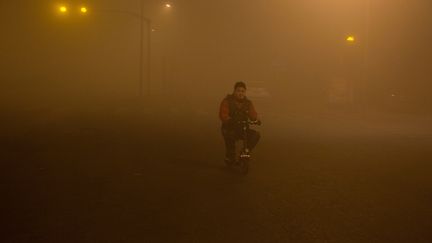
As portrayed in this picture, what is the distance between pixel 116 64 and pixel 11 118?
192 ft

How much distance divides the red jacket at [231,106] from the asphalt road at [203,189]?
42.5 inches

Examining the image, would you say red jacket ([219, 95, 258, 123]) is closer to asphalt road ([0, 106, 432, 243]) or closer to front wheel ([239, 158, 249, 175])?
front wheel ([239, 158, 249, 175])

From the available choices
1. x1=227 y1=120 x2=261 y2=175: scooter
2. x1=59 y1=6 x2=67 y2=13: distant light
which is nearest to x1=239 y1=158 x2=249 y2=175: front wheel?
x1=227 y1=120 x2=261 y2=175: scooter

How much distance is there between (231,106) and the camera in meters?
10.5

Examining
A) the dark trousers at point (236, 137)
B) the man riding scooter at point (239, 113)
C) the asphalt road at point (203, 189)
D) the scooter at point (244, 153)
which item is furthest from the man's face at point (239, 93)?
the asphalt road at point (203, 189)

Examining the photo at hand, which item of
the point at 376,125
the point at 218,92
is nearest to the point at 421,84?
the point at 218,92

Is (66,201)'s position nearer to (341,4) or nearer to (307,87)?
(307,87)

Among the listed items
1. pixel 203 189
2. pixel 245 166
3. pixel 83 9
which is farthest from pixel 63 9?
pixel 203 189

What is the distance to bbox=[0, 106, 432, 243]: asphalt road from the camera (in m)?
6.25

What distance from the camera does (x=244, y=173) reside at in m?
10.1

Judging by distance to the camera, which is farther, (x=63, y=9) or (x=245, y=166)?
(x=63, y=9)

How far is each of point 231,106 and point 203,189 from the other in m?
2.36

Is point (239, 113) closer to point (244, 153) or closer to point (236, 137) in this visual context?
point (236, 137)

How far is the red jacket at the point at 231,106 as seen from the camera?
10.4 m
